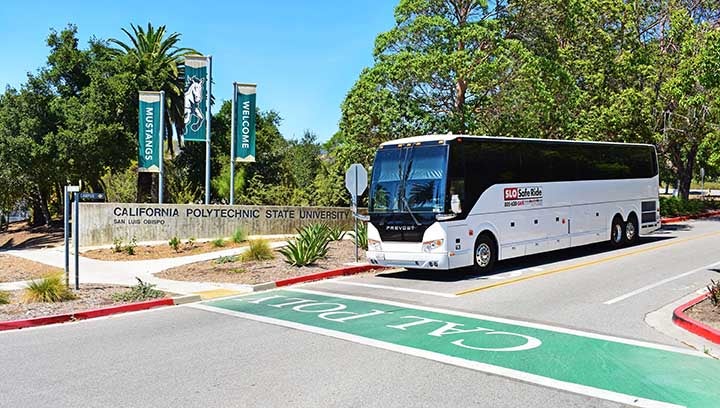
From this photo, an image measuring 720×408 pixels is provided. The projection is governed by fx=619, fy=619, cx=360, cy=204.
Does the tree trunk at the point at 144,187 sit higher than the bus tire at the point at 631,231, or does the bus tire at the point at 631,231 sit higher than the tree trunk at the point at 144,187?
the tree trunk at the point at 144,187

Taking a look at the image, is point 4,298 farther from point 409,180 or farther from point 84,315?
point 409,180

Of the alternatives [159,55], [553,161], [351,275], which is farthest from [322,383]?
[159,55]

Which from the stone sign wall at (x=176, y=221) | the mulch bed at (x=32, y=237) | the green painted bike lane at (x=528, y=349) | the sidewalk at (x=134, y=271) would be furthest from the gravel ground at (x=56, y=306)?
the mulch bed at (x=32, y=237)

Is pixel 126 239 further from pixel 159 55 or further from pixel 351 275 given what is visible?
pixel 159 55

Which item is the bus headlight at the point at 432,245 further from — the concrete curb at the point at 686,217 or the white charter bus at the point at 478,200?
the concrete curb at the point at 686,217

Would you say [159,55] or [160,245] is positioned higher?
[159,55]

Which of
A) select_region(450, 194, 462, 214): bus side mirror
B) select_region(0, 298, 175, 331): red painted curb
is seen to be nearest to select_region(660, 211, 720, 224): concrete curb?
select_region(450, 194, 462, 214): bus side mirror

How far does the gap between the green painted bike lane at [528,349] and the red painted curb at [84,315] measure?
1.31 m

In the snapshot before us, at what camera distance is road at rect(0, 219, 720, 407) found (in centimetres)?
603

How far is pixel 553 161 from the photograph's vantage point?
1767 cm

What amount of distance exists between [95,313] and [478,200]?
28.8 feet

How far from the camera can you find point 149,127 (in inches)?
1090

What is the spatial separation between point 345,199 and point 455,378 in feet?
96.7

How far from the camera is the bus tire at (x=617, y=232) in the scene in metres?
20.2
